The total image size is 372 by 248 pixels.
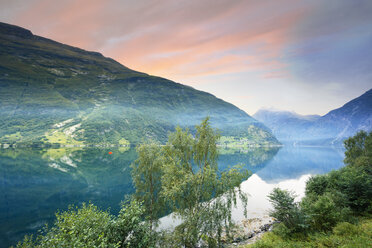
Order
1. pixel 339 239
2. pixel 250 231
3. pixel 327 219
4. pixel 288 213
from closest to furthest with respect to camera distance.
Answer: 1. pixel 339 239
2. pixel 288 213
3. pixel 327 219
4. pixel 250 231

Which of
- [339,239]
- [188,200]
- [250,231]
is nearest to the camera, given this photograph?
[339,239]

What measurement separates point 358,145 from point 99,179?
106 meters

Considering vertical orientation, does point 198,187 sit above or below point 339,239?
above

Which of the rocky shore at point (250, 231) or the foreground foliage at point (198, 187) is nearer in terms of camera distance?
the foreground foliage at point (198, 187)

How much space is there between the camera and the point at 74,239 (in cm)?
1185

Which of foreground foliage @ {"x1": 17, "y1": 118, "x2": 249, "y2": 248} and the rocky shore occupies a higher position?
foreground foliage @ {"x1": 17, "y1": 118, "x2": 249, "y2": 248}

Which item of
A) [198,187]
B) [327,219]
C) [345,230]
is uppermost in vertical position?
[198,187]

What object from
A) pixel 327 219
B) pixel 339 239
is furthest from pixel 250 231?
pixel 339 239

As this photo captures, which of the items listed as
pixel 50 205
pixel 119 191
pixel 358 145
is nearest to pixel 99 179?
pixel 119 191

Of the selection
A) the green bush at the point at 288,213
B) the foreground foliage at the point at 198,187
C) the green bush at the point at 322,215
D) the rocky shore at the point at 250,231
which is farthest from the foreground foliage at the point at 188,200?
the green bush at the point at 322,215

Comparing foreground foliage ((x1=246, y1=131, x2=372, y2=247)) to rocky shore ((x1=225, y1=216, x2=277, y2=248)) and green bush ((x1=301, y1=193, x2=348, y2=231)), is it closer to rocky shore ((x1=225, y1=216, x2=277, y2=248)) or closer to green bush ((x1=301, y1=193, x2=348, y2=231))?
green bush ((x1=301, y1=193, x2=348, y2=231))

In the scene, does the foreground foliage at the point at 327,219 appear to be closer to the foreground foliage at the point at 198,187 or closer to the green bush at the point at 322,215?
the green bush at the point at 322,215

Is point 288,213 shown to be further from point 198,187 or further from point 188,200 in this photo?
point 188,200

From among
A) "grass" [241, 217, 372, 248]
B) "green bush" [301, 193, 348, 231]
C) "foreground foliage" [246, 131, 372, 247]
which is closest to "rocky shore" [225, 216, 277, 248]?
"foreground foliage" [246, 131, 372, 247]
